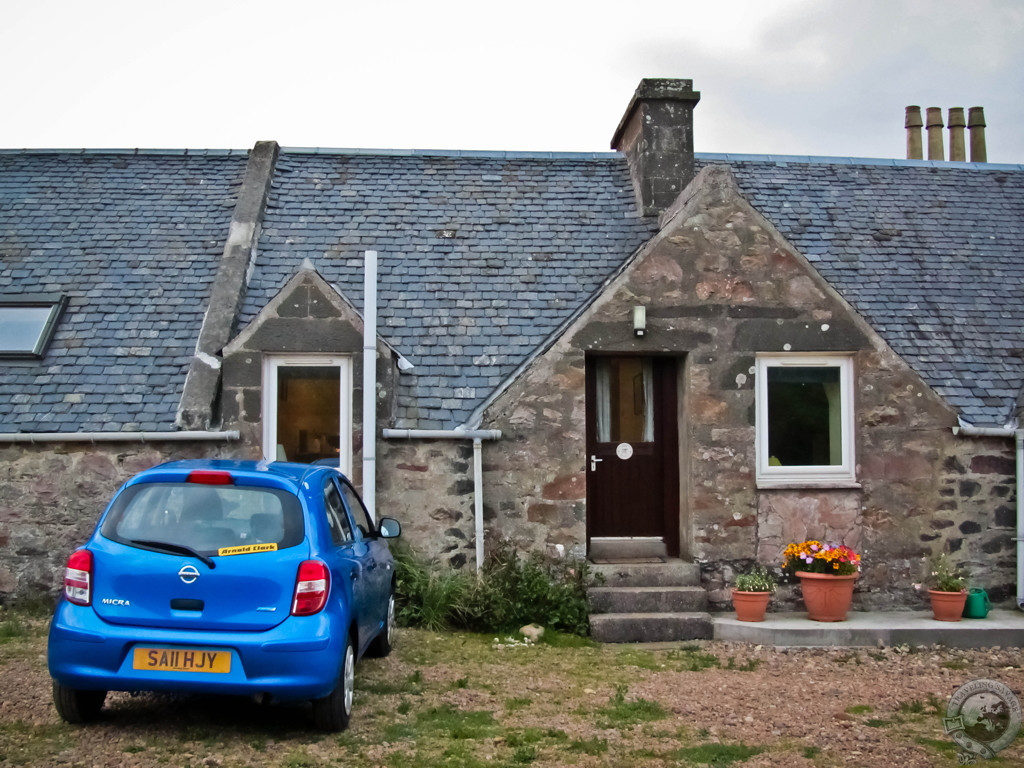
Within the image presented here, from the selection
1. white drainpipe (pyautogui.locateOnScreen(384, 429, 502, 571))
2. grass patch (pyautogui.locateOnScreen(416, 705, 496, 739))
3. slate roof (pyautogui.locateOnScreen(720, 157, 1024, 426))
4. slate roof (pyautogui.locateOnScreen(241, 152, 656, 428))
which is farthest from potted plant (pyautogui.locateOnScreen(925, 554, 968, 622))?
grass patch (pyautogui.locateOnScreen(416, 705, 496, 739))

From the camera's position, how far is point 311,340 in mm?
10695

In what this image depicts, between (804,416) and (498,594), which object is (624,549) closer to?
(498,594)

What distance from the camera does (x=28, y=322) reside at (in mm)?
11586

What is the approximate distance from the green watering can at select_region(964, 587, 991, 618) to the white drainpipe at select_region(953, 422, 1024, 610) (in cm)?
64

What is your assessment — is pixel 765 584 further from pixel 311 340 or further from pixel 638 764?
pixel 311 340

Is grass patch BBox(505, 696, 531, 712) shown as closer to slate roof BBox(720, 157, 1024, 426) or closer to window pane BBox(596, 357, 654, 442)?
window pane BBox(596, 357, 654, 442)

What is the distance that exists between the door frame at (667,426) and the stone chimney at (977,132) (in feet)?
38.0

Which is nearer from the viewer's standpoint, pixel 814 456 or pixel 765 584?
pixel 765 584

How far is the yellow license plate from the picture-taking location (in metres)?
5.68

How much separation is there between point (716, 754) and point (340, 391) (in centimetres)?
623

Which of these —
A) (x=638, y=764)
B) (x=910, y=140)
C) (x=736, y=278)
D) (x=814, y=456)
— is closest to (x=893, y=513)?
(x=814, y=456)

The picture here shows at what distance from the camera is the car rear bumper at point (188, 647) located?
568cm

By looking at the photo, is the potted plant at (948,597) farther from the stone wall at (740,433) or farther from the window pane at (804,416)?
the window pane at (804,416)

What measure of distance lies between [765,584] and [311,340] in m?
5.30
